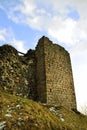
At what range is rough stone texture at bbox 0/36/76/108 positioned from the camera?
39.2 feet

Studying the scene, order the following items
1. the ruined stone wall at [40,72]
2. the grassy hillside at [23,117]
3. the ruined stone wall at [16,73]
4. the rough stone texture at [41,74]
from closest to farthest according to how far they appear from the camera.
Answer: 1. the grassy hillside at [23,117]
2. the ruined stone wall at [16,73]
3. the rough stone texture at [41,74]
4. the ruined stone wall at [40,72]

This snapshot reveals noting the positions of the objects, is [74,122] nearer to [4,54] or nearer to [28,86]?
[28,86]

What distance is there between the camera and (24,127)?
23.5 ft

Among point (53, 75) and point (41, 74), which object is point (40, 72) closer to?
point (41, 74)

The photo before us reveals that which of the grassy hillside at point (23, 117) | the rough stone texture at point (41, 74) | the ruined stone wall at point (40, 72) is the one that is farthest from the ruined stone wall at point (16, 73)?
the grassy hillside at point (23, 117)

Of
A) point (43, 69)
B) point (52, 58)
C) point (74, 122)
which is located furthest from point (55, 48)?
point (74, 122)

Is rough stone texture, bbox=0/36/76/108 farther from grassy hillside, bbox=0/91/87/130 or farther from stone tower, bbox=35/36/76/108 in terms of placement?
grassy hillside, bbox=0/91/87/130

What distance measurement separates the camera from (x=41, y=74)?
12969 millimetres

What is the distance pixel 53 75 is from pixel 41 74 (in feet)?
2.22

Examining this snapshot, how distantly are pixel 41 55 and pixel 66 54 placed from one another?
194cm

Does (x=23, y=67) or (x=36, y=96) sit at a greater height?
(x=23, y=67)

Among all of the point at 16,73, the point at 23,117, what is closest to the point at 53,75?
the point at 16,73

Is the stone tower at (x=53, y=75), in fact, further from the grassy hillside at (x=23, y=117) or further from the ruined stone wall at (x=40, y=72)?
the grassy hillside at (x=23, y=117)

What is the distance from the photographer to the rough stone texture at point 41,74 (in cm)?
1194
